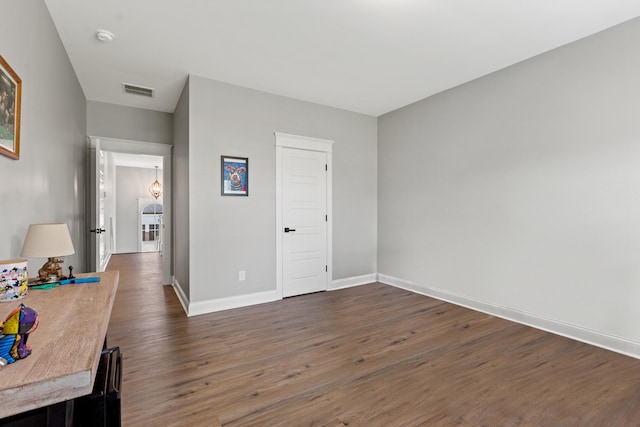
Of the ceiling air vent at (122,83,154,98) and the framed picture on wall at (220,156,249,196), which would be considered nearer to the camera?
the framed picture on wall at (220,156,249,196)

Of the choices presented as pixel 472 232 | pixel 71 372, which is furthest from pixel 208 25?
pixel 472 232

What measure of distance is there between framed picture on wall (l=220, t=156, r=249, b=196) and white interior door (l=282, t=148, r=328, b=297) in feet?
1.74

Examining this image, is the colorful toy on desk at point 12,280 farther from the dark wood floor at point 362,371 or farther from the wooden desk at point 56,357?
the dark wood floor at point 362,371

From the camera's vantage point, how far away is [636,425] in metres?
1.76

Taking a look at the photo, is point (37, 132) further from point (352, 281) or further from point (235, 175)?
point (352, 281)

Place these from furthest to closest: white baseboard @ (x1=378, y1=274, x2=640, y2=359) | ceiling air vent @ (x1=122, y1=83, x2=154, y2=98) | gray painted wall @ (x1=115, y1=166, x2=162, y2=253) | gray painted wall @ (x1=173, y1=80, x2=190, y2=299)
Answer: gray painted wall @ (x1=115, y1=166, x2=162, y2=253)
ceiling air vent @ (x1=122, y1=83, x2=154, y2=98)
gray painted wall @ (x1=173, y1=80, x2=190, y2=299)
white baseboard @ (x1=378, y1=274, x2=640, y2=359)

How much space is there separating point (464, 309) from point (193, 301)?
313 cm

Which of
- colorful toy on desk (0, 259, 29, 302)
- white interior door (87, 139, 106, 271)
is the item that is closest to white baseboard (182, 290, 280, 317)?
white interior door (87, 139, 106, 271)

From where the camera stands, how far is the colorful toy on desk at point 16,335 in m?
0.78

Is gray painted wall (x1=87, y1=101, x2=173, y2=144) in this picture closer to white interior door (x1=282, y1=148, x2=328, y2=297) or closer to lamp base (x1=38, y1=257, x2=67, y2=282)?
white interior door (x1=282, y1=148, x2=328, y2=297)

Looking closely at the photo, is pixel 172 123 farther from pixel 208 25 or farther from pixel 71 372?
pixel 71 372

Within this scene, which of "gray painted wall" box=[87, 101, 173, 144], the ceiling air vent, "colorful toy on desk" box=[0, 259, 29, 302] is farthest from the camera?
"gray painted wall" box=[87, 101, 173, 144]

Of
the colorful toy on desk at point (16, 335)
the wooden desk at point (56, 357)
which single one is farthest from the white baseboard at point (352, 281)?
the colorful toy on desk at point (16, 335)

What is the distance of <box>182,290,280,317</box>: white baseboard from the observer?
138 inches
